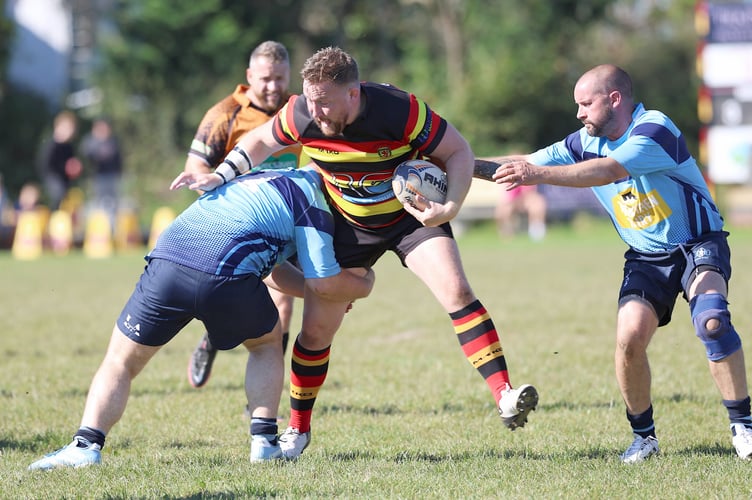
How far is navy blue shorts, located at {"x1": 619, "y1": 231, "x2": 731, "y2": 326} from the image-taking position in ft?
17.6

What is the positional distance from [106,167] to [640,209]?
18.0m

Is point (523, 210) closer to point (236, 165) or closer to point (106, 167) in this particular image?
point (106, 167)

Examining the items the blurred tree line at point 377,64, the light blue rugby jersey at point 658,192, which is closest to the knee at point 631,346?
the light blue rugby jersey at point 658,192

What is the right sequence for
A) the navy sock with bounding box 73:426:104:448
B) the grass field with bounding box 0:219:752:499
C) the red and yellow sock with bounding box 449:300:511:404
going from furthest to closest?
the red and yellow sock with bounding box 449:300:511:404 < the navy sock with bounding box 73:426:104:448 < the grass field with bounding box 0:219:752:499

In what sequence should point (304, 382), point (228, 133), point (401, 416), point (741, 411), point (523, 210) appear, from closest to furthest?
point (741, 411)
point (304, 382)
point (401, 416)
point (228, 133)
point (523, 210)

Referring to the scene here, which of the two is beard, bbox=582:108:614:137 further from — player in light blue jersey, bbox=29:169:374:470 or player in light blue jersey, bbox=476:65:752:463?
player in light blue jersey, bbox=29:169:374:470

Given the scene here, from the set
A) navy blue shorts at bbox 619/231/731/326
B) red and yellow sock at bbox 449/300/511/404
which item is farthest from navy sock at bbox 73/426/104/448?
navy blue shorts at bbox 619/231/731/326

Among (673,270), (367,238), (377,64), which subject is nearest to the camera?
(673,270)

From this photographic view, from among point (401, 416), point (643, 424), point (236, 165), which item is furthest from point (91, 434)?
point (643, 424)

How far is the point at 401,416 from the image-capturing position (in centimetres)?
673

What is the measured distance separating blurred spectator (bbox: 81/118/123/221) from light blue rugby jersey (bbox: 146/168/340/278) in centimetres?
1695

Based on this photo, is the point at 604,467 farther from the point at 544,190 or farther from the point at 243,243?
the point at 544,190

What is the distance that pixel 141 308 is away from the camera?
514 cm

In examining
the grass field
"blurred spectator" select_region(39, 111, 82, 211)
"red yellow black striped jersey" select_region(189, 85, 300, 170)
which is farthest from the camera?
"blurred spectator" select_region(39, 111, 82, 211)
